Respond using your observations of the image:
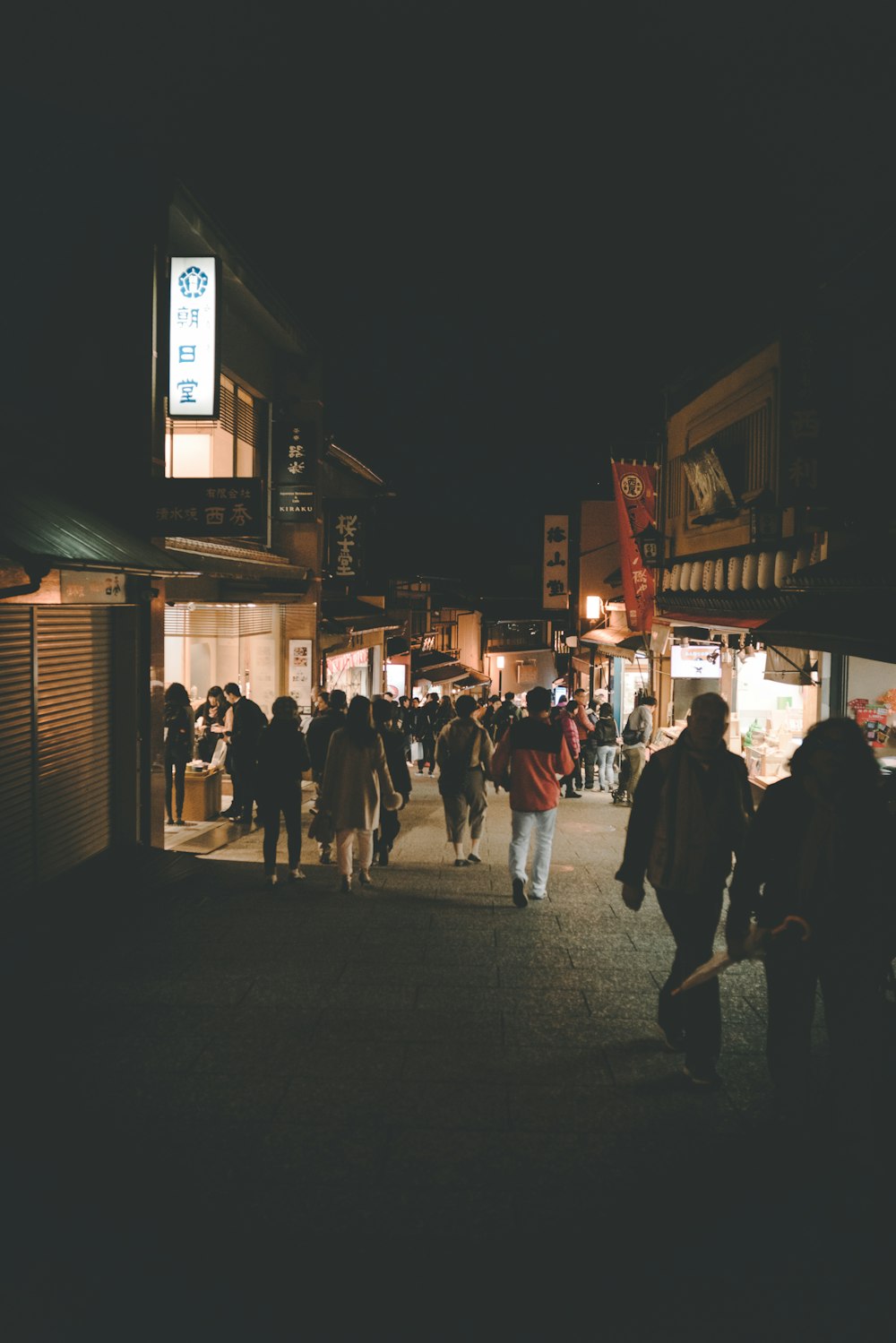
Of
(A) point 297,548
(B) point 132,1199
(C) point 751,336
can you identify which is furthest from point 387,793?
(A) point 297,548

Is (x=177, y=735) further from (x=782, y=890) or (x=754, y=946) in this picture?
(x=782, y=890)

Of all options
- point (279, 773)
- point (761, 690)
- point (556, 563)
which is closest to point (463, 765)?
point (279, 773)

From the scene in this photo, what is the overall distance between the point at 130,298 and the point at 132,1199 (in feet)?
32.7

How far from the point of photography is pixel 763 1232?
388 centimetres

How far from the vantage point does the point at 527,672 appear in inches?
2916

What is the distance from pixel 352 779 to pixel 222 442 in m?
9.98

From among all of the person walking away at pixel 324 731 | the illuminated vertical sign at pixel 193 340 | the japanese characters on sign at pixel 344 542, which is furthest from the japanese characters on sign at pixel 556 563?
the illuminated vertical sign at pixel 193 340

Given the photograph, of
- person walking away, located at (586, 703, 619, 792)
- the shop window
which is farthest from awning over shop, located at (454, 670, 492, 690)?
the shop window

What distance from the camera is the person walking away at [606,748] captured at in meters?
20.1

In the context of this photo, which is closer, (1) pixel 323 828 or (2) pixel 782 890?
(2) pixel 782 890

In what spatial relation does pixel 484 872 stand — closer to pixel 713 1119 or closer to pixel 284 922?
pixel 284 922

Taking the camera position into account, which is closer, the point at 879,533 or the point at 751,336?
the point at 879,533

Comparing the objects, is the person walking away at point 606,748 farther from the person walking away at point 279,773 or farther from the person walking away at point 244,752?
the person walking away at point 279,773

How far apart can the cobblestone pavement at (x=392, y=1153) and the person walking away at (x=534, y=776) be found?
152 cm
